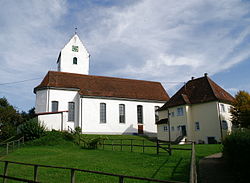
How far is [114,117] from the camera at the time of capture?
37094 millimetres

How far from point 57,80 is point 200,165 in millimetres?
28491

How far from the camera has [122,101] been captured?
38375 millimetres

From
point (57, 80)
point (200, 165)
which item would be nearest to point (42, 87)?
point (57, 80)

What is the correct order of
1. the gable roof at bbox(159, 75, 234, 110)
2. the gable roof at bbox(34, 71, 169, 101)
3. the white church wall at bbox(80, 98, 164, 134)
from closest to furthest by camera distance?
the gable roof at bbox(159, 75, 234, 110), the white church wall at bbox(80, 98, 164, 134), the gable roof at bbox(34, 71, 169, 101)

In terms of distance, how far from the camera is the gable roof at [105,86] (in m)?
35.7

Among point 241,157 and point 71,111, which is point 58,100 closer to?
point 71,111

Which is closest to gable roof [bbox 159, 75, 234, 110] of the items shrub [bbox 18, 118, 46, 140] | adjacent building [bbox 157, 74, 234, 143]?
adjacent building [bbox 157, 74, 234, 143]

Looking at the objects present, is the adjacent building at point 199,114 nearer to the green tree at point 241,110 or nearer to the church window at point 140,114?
the green tree at point 241,110

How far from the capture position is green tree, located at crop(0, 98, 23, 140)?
2998cm

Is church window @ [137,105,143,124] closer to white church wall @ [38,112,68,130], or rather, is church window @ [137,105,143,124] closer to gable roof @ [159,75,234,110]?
gable roof @ [159,75,234,110]

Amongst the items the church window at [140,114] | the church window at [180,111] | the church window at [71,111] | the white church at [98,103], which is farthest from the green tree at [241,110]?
the church window at [71,111]

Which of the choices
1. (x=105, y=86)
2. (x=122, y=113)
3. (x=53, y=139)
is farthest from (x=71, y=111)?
(x=53, y=139)

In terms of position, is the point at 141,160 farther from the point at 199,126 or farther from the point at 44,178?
the point at 199,126

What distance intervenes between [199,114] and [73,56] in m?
27.4
